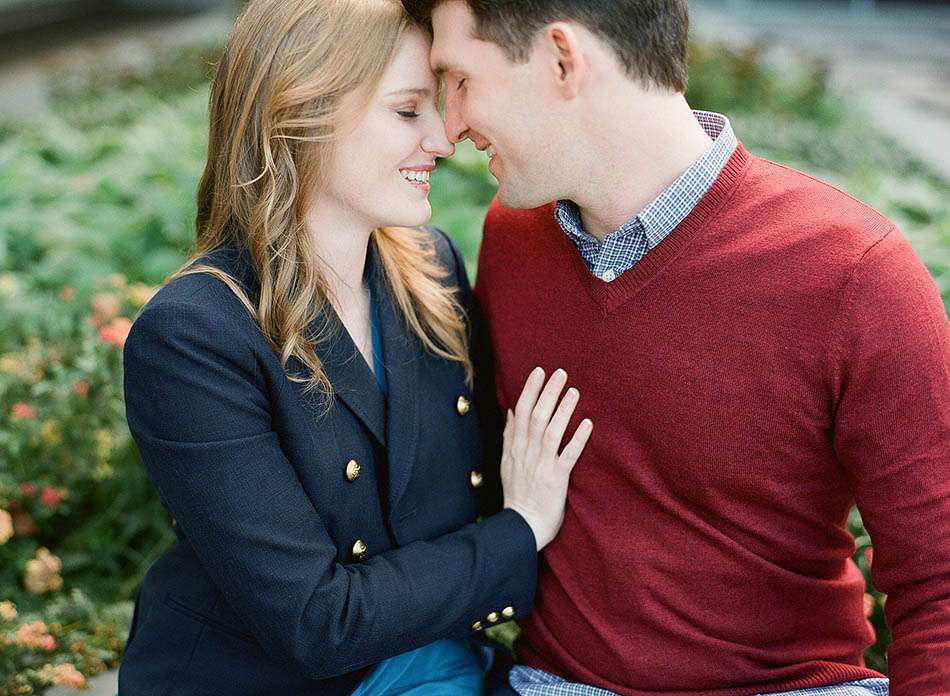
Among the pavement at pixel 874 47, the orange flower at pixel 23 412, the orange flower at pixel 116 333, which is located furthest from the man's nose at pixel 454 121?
the pavement at pixel 874 47

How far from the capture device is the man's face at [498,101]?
198 centimetres

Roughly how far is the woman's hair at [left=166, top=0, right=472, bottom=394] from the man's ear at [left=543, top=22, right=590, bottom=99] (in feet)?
0.95

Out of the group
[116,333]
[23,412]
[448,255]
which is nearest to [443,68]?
[448,255]

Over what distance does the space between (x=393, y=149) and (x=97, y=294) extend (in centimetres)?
205

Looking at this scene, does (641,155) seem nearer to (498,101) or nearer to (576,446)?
(498,101)

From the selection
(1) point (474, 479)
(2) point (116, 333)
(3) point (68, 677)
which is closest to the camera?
(1) point (474, 479)

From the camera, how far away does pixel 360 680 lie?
2143mm

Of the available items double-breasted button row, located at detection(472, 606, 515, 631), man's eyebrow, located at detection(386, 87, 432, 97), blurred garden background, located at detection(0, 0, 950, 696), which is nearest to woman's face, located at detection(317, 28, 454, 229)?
man's eyebrow, located at detection(386, 87, 432, 97)

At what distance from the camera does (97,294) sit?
373 cm

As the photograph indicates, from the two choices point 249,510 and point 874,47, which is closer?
point 249,510

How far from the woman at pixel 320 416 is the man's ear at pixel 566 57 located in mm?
263

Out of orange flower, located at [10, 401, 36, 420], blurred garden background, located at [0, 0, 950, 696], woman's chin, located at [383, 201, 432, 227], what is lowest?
blurred garden background, located at [0, 0, 950, 696]

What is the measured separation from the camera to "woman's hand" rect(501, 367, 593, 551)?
6.96ft

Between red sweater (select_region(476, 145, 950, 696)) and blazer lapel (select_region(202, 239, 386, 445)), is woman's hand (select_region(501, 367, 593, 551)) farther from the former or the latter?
blazer lapel (select_region(202, 239, 386, 445))
